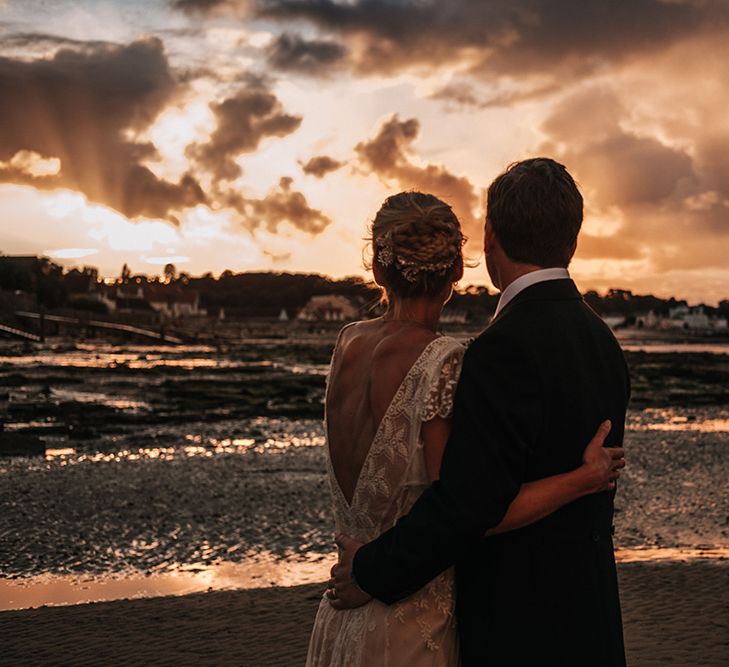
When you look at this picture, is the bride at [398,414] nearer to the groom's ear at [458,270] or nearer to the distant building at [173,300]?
the groom's ear at [458,270]

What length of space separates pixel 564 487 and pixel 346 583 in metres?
0.70

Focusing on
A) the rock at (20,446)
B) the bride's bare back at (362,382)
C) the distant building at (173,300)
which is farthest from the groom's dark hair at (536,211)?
the distant building at (173,300)

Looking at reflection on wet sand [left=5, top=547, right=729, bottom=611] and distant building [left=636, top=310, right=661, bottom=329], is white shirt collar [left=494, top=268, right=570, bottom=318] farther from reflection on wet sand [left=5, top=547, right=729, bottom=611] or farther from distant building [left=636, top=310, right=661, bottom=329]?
distant building [left=636, top=310, right=661, bottom=329]

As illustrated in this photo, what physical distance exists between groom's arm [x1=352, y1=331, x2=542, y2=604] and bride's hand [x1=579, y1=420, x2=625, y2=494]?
0.69 ft

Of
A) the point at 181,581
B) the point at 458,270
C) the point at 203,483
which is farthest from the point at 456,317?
the point at 458,270

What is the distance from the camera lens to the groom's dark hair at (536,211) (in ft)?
7.51

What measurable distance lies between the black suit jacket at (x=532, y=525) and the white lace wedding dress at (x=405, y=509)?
13 centimetres

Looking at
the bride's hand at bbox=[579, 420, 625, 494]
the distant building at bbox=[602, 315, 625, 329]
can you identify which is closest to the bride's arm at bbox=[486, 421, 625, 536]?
the bride's hand at bbox=[579, 420, 625, 494]

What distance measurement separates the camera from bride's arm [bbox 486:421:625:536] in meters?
2.24

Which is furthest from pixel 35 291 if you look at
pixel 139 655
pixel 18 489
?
pixel 139 655

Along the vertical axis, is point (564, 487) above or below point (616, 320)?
above

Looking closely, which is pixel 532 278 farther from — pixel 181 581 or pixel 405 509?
pixel 181 581

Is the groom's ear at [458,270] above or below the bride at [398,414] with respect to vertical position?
above

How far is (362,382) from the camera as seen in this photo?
2686 mm
